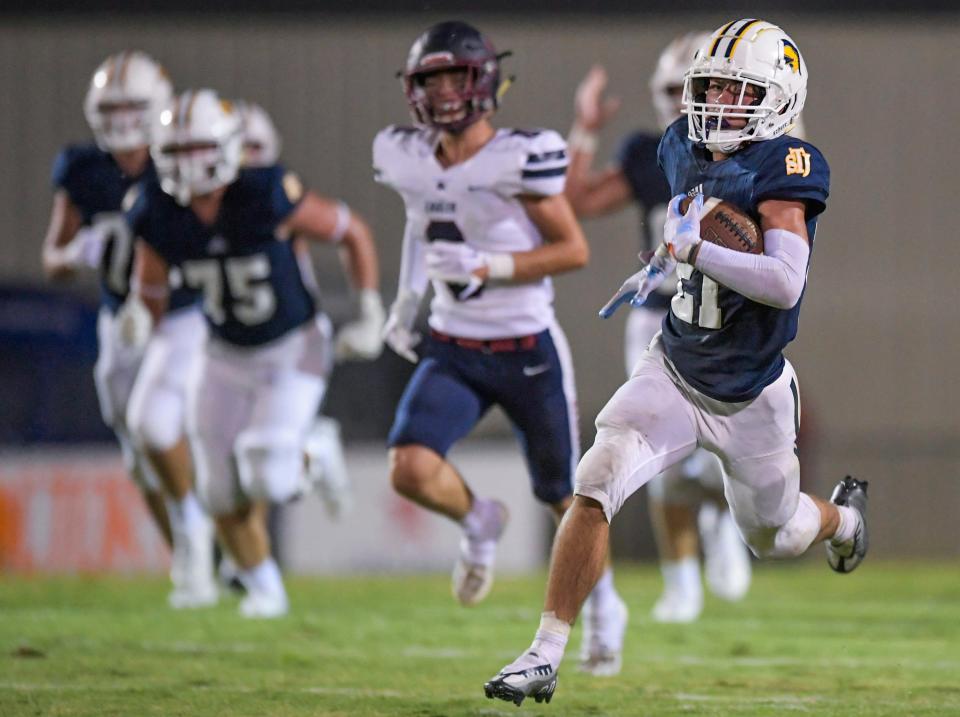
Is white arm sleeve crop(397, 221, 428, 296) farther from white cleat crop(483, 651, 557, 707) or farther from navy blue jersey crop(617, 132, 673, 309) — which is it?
white cleat crop(483, 651, 557, 707)

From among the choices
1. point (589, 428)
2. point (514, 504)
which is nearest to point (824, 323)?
point (589, 428)

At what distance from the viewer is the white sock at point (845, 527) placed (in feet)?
15.6

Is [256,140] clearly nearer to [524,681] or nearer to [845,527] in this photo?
[845,527]

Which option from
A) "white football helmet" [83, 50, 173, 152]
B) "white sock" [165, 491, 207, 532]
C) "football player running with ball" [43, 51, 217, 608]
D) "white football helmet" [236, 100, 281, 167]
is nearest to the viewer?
"football player running with ball" [43, 51, 217, 608]

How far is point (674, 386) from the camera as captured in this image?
4.34 m

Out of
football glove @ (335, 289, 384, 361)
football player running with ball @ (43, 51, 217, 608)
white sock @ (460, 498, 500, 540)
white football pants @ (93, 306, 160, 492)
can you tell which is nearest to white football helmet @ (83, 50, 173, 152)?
football player running with ball @ (43, 51, 217, 608)

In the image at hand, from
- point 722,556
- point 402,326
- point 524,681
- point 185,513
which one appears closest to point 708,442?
point 524,681

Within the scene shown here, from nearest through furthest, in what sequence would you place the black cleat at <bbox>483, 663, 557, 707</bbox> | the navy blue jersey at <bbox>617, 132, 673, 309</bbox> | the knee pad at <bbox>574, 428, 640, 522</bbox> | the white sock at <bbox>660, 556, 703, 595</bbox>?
1. the black cleat at <bbox>483, 663, 557, 707</bbox>
2. the knee pad at <bbox>574, 428, 640, 522</bbox>
3. the navy blue jersey at <bbox>617, 132, 673, 309</bbox>
4. the white sock at <bbox>660, 556, 703, 595</bbox>

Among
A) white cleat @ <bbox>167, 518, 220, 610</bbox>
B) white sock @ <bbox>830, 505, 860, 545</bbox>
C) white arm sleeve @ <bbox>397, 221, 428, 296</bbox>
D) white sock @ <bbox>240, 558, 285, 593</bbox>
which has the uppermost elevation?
white arm sleeve @ <bbox>397, 221, 428, 296</bbox>

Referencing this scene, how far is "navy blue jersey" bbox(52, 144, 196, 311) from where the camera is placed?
24.1 ft

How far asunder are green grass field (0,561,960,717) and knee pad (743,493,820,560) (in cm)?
39

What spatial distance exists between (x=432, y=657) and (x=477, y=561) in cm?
37

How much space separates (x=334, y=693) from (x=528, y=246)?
153 cm

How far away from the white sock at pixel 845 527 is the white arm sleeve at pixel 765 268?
913 mm
